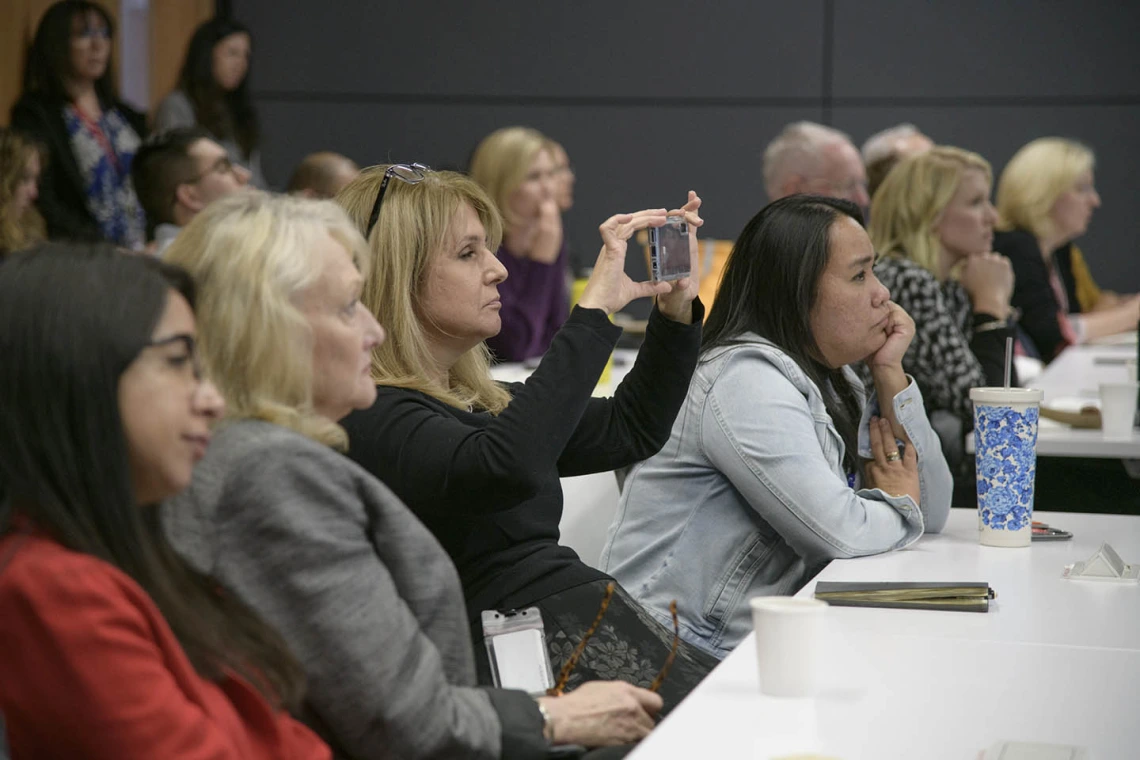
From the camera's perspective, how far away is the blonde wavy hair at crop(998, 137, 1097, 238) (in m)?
5.34

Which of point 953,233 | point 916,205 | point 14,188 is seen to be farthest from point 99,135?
point 953,233

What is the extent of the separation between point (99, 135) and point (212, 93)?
0.78 metres

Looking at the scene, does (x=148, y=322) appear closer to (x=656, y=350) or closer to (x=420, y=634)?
(x=420, y=634)

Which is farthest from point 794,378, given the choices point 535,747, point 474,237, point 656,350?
point 535,747

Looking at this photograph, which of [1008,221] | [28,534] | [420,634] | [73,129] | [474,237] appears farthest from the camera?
[1008,221]

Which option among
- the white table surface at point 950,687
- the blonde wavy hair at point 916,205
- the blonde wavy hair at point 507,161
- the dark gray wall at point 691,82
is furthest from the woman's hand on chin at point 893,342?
the dark gray wall at point 691,82

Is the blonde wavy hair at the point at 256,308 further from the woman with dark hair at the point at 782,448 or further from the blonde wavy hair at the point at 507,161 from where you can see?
the blonde wavy hair at the point at 507,161

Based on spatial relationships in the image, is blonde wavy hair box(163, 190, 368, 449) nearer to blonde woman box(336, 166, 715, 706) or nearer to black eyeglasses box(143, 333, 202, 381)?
black eyeglasses box(143, 333, 202, 381)

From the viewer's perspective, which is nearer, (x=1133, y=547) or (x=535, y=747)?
(x=535, y=747)

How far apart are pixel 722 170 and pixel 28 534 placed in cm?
615

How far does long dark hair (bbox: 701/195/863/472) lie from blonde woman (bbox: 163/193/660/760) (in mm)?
823

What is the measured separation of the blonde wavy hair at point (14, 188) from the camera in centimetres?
409

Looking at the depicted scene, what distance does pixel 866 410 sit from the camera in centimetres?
218

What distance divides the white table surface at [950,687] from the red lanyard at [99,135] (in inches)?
150
